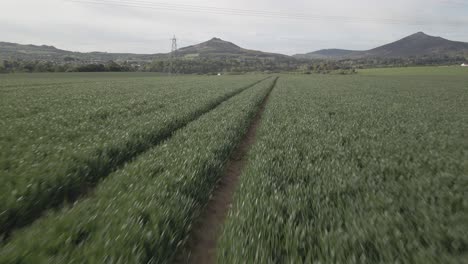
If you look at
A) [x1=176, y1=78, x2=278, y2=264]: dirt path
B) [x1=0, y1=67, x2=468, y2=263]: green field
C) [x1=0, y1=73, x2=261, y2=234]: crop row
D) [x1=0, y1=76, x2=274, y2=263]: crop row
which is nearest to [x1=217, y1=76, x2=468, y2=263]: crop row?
[x1=0, y1=67, x2=468, y2=263]: green field

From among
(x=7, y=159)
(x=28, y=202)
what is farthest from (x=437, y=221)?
(x=7, y=159)

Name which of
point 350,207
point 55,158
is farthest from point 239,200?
point 55,158

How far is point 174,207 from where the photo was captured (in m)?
3.76

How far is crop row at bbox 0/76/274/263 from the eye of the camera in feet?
8.82

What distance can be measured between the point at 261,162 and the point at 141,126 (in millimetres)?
5441

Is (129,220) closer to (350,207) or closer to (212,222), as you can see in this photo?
(212,222)

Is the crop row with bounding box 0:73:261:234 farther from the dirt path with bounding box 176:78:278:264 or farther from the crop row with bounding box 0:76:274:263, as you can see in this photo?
the dirt path with bounding box 176:78:278:264

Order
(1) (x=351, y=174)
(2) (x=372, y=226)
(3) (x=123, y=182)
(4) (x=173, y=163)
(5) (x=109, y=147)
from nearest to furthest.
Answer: (2) (x=372, y=226), (3) (x=123, y=182), (1) (x=351, y=174), (4) (x=173, y=163), (5) (x=109, y=147)

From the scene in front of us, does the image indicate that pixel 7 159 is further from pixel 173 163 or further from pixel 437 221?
pixel 437 221

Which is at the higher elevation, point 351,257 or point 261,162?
point 351,257

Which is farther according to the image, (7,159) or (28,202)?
(7,159)

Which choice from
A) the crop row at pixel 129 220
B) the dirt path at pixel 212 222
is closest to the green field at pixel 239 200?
the crop row at pixel 129 220

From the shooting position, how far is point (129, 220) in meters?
3.27

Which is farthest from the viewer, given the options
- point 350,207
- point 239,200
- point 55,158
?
point 55,158
